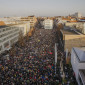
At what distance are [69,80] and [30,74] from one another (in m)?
4.51

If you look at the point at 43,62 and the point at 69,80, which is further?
the point at 43,62

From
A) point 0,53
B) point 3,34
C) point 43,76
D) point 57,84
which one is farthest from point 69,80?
point 3,34

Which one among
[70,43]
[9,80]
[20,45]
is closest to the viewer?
[9,80]

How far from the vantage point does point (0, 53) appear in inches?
898

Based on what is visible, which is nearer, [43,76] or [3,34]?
[43,76]

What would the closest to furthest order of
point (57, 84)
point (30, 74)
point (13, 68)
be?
1. point (57, 84)
2. point (30, 74)
3. point (13, 68)

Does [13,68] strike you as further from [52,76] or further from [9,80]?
[52,76]

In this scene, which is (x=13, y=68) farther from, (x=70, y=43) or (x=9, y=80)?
(x=70, y=43)

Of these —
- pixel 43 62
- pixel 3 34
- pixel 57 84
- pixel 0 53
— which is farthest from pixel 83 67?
pixel 3 34

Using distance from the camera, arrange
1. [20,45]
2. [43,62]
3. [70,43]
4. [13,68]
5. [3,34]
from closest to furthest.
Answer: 1. [13,68]
2. [43,62]
3. [70,43]
4. [3,34]
5. [20,45]

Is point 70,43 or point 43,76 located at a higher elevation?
point 70,43

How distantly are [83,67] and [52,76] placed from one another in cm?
360

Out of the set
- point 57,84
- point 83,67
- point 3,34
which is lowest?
point 57,84

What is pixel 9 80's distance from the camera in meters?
12.1
